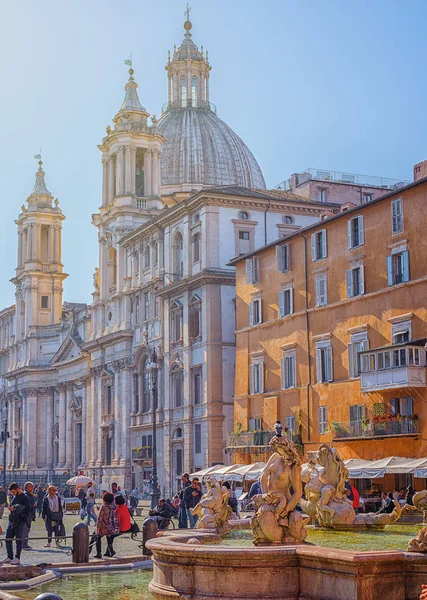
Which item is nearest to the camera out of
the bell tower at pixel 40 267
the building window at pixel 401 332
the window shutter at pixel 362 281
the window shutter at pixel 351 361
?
the building window at pixel 401 332

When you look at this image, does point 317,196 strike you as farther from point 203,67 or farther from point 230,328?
point 203,67

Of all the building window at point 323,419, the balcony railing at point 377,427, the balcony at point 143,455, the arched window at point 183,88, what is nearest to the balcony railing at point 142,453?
the balcony at point 143,455

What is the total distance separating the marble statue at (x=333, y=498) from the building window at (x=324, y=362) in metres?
23.9

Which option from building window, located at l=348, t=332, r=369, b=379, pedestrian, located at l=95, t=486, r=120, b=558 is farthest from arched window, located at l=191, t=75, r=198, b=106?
pedestrian, located at l=95, t=486, r=120, b=558

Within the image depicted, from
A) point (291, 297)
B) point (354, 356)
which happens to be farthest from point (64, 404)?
point (354, 356)

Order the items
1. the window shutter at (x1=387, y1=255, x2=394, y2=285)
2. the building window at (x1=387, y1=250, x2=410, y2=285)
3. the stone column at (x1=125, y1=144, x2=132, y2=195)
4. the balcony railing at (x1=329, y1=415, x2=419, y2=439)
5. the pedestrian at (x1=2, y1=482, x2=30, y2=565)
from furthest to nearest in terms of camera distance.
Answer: the stone column at (x1=125, y1=144, x2=132, y2=195), the window shutter at (x1=387, y1=255, x2=394, y2=285), the building window at (x1=387, y1=250, x2=410, y2=285), the balcony railing at (x1=329, y1=415, x2=419, y2=439), the pedestrian at (x1=2, y1=482, x2=30, y2=565)

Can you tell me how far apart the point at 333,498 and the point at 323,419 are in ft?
81.0

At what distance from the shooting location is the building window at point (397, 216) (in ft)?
125

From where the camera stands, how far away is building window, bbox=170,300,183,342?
184ft

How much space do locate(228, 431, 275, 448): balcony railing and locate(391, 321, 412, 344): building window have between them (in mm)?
8834

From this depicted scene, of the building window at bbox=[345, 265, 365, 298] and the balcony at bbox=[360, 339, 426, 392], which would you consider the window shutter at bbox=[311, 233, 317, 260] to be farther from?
the balcony at bbox=[360, 339, 426, 392]

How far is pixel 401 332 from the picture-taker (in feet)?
123

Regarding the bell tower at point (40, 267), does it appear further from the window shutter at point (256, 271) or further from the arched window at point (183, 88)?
the window shutter at point (256, 271)

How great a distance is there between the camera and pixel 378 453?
1490 inches
